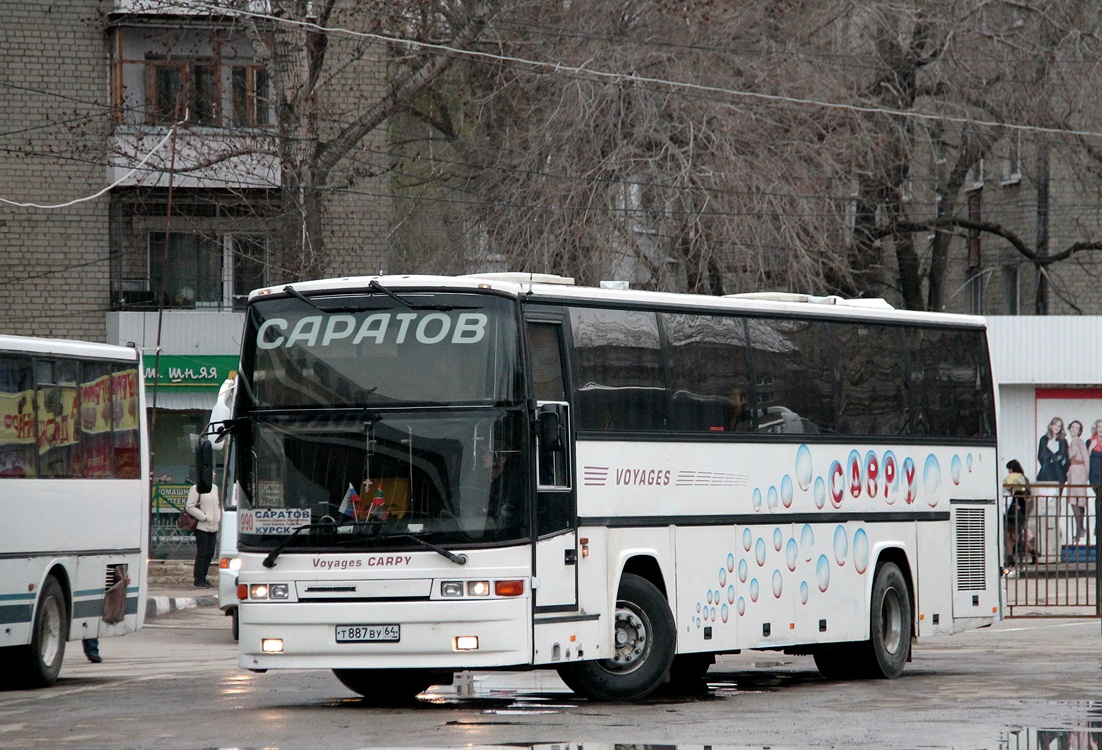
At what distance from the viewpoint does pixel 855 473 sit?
1595 centimetres

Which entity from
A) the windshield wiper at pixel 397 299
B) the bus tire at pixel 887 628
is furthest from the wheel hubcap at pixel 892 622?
the windshield wiper at pixel 397 299

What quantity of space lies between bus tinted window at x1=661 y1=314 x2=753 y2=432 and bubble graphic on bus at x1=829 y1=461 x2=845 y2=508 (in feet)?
4.15

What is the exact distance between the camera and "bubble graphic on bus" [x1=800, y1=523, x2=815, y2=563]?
1534 centimetres

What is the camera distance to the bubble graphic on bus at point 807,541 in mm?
15344

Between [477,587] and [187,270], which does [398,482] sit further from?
[187,270]

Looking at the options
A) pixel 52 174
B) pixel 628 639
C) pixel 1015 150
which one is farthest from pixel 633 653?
pixel 52 174

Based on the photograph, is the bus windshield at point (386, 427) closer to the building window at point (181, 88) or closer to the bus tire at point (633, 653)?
the bus tire at point (633, 653)

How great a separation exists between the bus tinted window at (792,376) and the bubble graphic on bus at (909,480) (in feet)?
4.06

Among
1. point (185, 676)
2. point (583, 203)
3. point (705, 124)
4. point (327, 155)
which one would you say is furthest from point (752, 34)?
point (185, 676)

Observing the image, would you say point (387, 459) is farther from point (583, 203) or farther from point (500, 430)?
point (583, 203)

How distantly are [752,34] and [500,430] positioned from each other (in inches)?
781

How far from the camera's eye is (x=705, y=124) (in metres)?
29.1

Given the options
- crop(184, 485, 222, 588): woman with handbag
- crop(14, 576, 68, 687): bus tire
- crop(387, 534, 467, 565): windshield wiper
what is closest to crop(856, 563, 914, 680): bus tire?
crop(387, 534, 467, 565): windshield wiper

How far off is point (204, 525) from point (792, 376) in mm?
12747
